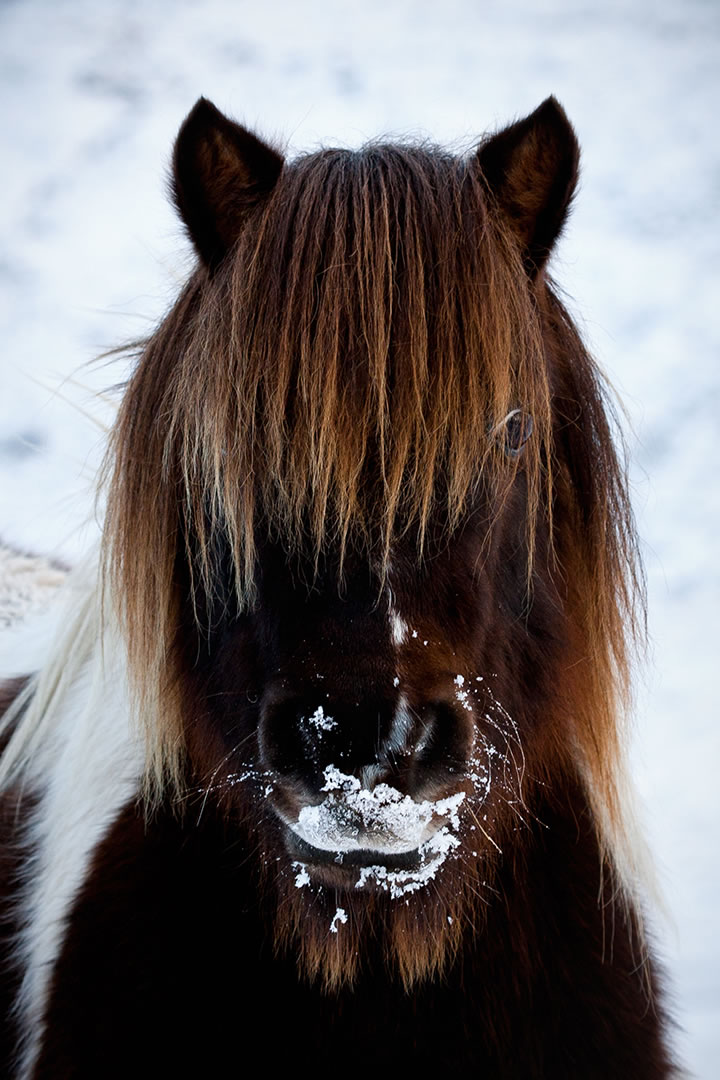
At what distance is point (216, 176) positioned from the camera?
1.57m

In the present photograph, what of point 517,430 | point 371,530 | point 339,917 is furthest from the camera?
point 517,430

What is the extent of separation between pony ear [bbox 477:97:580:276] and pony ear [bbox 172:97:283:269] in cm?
43

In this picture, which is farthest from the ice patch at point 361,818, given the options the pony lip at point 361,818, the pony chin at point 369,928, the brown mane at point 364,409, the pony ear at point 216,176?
the pony ear at point 216,176

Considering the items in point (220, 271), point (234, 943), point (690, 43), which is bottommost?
point (234, 943)

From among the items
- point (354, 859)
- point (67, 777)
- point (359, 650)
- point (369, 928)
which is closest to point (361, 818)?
point (354, 859)

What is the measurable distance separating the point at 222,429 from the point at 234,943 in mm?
983

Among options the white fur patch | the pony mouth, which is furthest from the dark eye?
the white fur patch

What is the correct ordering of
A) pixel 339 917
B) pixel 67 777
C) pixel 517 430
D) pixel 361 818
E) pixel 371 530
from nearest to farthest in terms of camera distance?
pixel 361 818, pixel 371 530, pixel 339 917, pixel 517 430, pixel 67 777

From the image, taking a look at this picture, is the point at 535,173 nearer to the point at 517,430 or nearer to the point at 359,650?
the point at 517,430

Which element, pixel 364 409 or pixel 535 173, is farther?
pixel 535 173

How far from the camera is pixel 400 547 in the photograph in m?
1.32

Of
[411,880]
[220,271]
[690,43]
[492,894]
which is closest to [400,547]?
[411,880]

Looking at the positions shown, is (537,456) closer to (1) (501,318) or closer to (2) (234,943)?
(1) (501,318)

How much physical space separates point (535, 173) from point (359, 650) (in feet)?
3.21
